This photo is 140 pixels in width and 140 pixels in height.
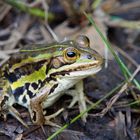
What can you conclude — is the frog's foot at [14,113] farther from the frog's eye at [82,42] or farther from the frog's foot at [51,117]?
the frog's eye at [82,42]

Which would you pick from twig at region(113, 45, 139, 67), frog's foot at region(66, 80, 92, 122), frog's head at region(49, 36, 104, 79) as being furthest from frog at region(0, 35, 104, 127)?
Result: twig at region(113, 45, 139, 67)

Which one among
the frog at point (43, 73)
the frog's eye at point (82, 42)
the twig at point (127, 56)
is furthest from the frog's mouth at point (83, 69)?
the twig at point (127, 56)

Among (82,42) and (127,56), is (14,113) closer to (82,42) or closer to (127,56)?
(82,42)

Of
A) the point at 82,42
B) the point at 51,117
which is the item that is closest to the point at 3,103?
the point at 51,117

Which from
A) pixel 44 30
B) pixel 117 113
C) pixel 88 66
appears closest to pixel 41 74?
pixel 88 66

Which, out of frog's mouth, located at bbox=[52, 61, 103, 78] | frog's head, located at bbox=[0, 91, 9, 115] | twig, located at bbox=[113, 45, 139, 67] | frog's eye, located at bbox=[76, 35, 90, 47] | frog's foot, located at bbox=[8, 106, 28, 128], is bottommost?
twig, located at bbox=[113, 45, 139, 67]

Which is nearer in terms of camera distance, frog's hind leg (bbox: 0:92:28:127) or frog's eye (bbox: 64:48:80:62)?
frog's eye (bbox: 64:48:80:62)

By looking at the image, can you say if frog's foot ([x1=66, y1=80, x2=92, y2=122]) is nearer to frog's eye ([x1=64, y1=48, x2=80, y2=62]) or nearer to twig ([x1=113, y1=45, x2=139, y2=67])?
frog's eye ([x1=64, y1=48, x2=80, y2=62])
